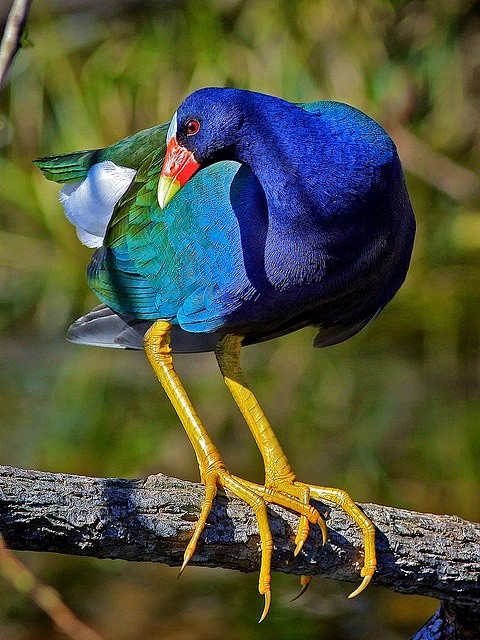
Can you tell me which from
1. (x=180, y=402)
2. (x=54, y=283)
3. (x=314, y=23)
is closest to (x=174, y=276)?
(x=180, y=402)

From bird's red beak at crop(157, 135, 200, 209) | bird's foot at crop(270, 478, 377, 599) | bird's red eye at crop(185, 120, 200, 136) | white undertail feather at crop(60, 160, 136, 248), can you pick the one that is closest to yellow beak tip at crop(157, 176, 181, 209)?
bird's red beak at crop(157, 135, 200, 209)

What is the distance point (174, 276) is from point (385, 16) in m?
4.54

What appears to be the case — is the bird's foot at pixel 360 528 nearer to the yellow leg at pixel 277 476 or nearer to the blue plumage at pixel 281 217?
the yellow leg at pixel 277 476

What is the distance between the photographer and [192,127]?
2.20 m

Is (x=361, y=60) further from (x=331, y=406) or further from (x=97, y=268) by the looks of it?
(x=97, y=268)

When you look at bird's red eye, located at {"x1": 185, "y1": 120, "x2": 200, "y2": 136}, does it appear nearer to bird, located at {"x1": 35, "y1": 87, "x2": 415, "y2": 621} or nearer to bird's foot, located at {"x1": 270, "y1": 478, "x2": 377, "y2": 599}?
bird, located at {"x1": 35, "y1": 87, "x2": 415, "y2": 621}

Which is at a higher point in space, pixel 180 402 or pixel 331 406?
pixel 180 402

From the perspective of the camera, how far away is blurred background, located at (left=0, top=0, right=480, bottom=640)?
9.87 feet

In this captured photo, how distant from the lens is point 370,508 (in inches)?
83.7

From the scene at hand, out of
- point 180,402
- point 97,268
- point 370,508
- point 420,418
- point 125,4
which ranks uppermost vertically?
point 125,4

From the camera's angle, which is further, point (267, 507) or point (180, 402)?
point (180, 402)

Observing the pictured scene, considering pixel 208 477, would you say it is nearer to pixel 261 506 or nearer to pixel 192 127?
pixel 261 506

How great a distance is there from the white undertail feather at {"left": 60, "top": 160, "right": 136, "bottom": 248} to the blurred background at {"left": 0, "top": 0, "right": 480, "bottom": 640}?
0.84 metres

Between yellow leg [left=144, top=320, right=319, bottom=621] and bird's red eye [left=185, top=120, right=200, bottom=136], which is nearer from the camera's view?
yellow leg [left=144, top=320, right=319, bottom=621]
